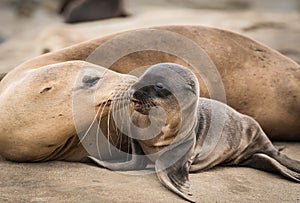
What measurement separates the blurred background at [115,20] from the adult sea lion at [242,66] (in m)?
2.16

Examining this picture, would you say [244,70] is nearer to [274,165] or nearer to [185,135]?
[274,165]

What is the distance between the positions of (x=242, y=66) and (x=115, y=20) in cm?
607

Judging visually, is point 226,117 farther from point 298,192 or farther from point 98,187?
point 98,187

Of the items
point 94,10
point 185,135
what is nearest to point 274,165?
point 185,135

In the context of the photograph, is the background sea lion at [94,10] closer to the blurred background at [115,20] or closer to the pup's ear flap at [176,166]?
the blurred background at [115,20]

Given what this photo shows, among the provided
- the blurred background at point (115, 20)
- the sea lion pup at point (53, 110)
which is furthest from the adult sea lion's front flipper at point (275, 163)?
the blurred background at point (115, 20)

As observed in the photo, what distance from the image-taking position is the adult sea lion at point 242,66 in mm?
4555

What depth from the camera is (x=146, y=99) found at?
349 centimetres

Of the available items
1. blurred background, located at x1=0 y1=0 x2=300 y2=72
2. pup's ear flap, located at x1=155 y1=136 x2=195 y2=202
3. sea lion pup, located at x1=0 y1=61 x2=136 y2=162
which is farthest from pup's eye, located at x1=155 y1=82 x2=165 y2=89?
blurred background, located at x1=0 y1=0 x2=300 y2=72

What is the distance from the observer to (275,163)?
3.97 metres

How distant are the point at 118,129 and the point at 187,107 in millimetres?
445

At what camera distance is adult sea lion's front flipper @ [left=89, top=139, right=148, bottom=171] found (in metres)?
3.75

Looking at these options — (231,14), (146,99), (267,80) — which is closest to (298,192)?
(146,99)

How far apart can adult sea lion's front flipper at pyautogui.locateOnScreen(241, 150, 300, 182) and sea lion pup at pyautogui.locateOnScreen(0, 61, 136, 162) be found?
77 cm
